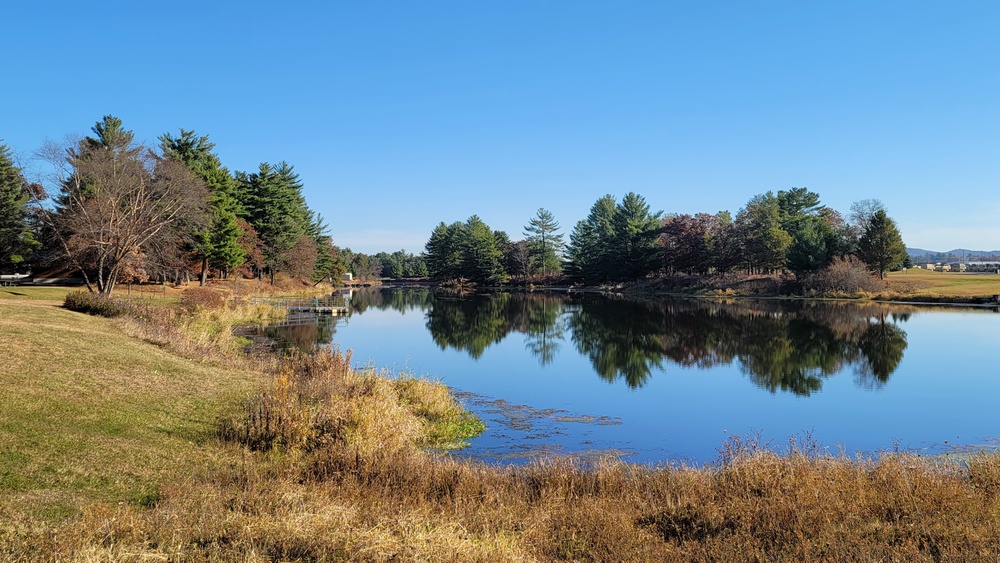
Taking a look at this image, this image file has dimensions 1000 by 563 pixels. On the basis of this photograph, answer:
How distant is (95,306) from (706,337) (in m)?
28.0

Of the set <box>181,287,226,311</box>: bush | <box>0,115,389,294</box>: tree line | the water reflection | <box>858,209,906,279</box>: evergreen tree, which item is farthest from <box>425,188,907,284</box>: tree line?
<box>181,287,226,311</box>: bush

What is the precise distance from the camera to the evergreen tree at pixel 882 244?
64312 mm

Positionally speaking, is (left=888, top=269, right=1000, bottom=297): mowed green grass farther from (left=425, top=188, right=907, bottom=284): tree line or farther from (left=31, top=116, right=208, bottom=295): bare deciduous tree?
(left=31, top=116, right=208, bottom=295): bare deciduous tree

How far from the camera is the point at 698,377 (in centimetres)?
2245

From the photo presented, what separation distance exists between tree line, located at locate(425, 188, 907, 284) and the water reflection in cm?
1285

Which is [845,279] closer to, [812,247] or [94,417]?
[812,247]

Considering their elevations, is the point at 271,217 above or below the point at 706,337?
above

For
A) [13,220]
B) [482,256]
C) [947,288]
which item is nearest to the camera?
[13,220]

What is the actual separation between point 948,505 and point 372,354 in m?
23.1

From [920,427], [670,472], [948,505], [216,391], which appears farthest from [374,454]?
[920,427]

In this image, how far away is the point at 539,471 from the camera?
925cm

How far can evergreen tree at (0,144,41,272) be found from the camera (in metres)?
46.4

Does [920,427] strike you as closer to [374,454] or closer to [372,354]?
[374,454]

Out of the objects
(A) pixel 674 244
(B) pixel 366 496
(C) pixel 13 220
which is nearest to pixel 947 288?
(A) pixel 674 244
